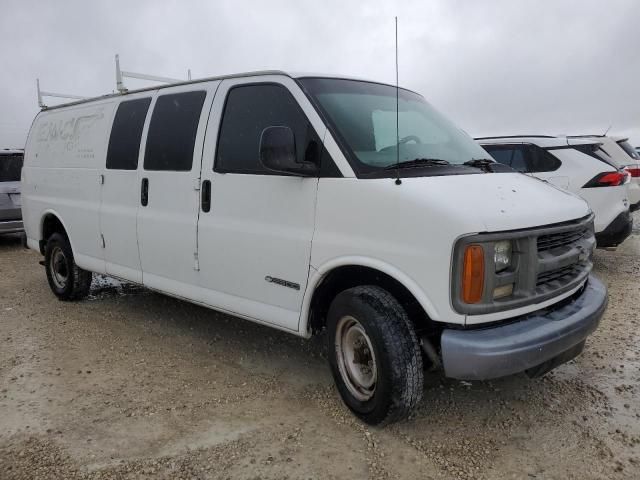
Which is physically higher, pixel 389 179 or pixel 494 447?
pixel 389 179

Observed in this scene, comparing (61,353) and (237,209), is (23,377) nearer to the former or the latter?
(61,353)

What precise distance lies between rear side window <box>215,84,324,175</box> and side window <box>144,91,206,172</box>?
1.19ft

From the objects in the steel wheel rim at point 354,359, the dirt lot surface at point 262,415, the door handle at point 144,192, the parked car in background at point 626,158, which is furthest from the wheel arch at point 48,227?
the parked car in background at point 626,158

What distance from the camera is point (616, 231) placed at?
7055 millimetres

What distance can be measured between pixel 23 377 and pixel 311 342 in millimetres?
2283

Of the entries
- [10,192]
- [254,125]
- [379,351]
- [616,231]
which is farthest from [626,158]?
[10,192]

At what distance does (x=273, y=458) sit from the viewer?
303 cm

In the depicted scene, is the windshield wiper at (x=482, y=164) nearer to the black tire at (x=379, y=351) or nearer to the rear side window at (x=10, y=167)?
the black tire at (x=379, y=351)

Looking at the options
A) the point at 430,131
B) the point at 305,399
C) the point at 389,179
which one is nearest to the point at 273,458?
the point at 305,399

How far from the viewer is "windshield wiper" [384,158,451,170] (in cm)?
331

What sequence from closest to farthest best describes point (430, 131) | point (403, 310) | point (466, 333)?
point (466, 333)
point (403, 310)
point (430, 131)

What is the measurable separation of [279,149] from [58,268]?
428cm

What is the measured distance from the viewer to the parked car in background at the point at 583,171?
7.08 meters

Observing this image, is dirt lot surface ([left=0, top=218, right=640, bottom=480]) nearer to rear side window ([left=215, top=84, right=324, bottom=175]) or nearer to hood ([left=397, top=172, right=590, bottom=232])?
hood ([left=397, top=172, right=590, bottom=232])
